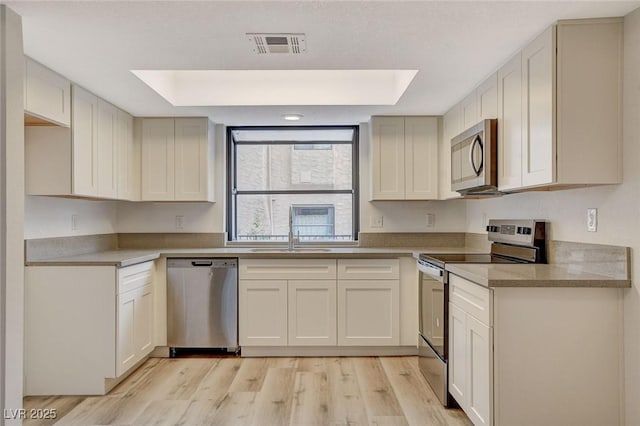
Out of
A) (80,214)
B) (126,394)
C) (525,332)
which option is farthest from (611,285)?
(80,214)

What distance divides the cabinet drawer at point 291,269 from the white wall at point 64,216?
4.43ft

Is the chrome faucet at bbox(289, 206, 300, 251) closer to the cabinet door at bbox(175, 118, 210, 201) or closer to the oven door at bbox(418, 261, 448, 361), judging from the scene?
the cabinet door at bbox(175, 118, 210, 201)

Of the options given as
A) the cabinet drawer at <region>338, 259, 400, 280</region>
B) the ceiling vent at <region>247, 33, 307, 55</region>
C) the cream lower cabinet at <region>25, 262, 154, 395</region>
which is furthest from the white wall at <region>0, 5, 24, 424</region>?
the cabinet drawer at <region>338, 259, 400, 280</region>

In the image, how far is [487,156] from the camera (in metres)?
2.61

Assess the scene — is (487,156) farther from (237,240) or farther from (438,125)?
(237,240)

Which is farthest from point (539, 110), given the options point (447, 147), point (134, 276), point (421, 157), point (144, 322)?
point (144, 322)

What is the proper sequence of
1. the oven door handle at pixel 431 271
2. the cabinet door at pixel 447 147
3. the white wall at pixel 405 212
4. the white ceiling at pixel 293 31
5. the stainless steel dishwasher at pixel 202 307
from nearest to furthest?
the white ceiling at pixel 293 31
the oven door handle at pixel 431 271
the cabinet door at pixel 447 147
the stainless steel dishwasher at pixel 202 307
the white wall at pixel 405 212

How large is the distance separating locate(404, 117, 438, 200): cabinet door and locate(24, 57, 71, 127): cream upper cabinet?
2.60 m

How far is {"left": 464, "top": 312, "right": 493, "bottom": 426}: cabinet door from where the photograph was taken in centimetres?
202

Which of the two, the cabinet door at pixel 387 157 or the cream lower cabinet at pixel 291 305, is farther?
the cabinet door at pixel 387 157

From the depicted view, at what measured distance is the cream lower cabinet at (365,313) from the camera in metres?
3.58

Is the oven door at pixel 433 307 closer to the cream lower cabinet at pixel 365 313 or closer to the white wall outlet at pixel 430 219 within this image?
the cream lower cabinet at pixel 365 313

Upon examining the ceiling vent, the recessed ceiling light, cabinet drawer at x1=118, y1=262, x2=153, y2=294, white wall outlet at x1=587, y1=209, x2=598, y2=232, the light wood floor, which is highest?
the recessed ceiling light

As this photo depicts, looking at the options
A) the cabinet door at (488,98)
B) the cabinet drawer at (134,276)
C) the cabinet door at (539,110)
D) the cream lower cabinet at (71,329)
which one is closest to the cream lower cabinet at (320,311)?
the cabinet drawer at (134,276)
